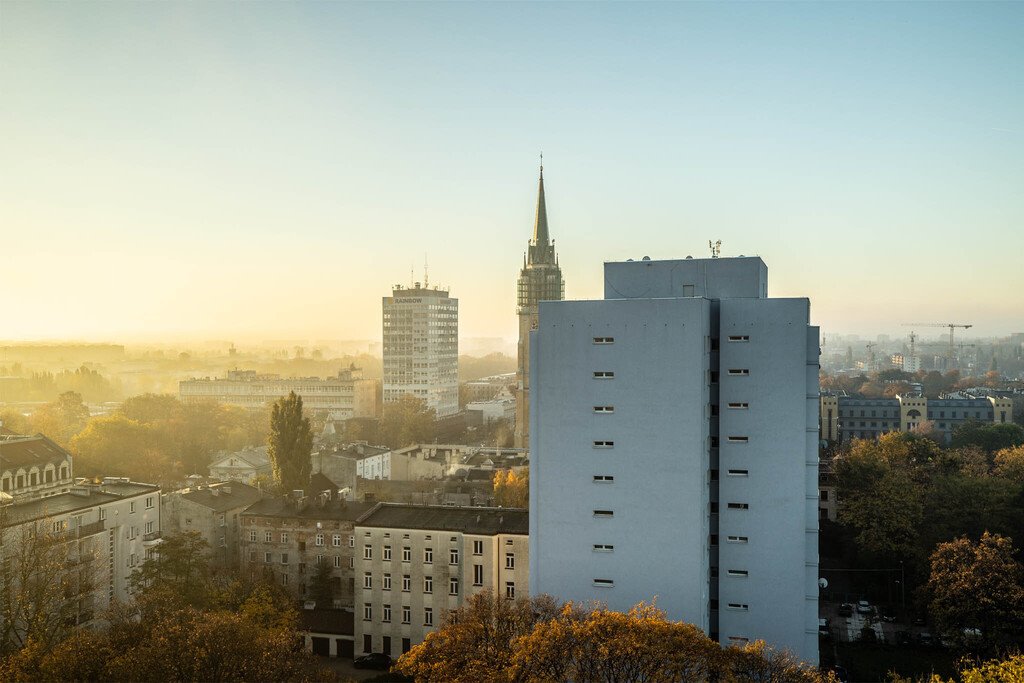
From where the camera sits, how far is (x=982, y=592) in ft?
80.0

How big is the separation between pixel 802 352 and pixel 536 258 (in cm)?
5546

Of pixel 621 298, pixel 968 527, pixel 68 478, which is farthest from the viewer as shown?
pixel 68 478

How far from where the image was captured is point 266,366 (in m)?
140

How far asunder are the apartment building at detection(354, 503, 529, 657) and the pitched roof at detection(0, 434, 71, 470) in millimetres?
18152

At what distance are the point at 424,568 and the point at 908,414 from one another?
60.3 m

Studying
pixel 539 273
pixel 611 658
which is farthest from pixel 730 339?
pixel 539 273

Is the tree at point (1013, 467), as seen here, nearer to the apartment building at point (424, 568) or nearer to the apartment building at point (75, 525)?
the apartment building at point (424, 568)

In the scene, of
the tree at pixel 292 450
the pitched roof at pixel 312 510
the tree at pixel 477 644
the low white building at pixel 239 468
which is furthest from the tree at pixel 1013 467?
the low white building at pixel 239 468

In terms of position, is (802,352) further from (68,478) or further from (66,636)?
(68,478)

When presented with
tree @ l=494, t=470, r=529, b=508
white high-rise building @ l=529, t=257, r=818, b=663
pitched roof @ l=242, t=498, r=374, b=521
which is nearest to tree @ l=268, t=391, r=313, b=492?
pitched roof @ l=242, t=498, r=374, b=521

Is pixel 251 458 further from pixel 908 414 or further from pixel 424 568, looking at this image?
pixel 908 414

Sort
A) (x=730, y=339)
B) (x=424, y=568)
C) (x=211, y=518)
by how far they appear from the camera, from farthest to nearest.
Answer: (x=211, y=518)
(x=424, y=568)
(x=730, y=339)

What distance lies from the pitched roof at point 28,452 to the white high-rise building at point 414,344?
215 feet

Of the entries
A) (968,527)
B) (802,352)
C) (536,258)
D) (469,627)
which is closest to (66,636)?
(469,627)
